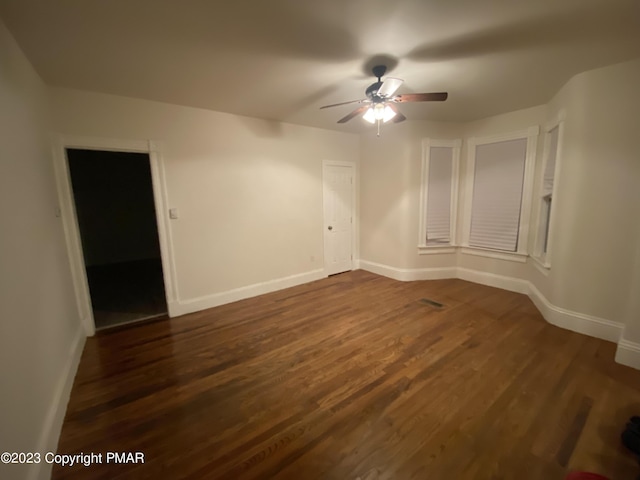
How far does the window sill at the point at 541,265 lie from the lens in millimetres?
3377

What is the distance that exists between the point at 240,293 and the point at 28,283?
257 centimetres

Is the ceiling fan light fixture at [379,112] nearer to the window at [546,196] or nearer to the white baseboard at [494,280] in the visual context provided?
the window at [546,196]

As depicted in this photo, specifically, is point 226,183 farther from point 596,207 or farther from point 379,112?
point 596,207

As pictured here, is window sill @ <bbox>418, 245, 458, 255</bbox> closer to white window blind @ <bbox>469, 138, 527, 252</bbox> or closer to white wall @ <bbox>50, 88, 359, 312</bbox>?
white window blind @ <bbox>469, 138, 527, 252</bbox>

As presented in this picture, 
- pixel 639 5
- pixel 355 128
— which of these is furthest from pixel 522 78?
pixel 355 128

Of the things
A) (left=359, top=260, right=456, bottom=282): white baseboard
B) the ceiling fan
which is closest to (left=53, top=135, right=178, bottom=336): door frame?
the ceiling fan

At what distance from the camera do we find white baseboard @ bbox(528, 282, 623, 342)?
9.30 feet

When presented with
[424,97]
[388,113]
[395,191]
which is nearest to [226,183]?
[388,113]

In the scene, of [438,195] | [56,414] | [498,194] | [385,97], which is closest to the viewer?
[56,414]

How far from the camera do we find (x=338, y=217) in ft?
17.2

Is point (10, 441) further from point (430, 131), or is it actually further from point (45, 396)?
point (430, 131)

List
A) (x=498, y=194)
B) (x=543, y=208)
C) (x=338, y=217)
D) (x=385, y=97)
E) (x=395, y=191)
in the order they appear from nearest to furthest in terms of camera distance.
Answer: (x=385, y=97), (x=543, y=208), (x=498, y=194), (x=395, y=191), (x=338, y=217)

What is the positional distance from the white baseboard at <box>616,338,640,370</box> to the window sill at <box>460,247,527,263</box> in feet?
5.80

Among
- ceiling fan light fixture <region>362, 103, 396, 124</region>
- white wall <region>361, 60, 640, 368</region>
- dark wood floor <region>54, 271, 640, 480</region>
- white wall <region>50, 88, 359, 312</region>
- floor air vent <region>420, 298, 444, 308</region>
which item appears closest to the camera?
dark wood floor <region>54, 271, 640, 480</region>
